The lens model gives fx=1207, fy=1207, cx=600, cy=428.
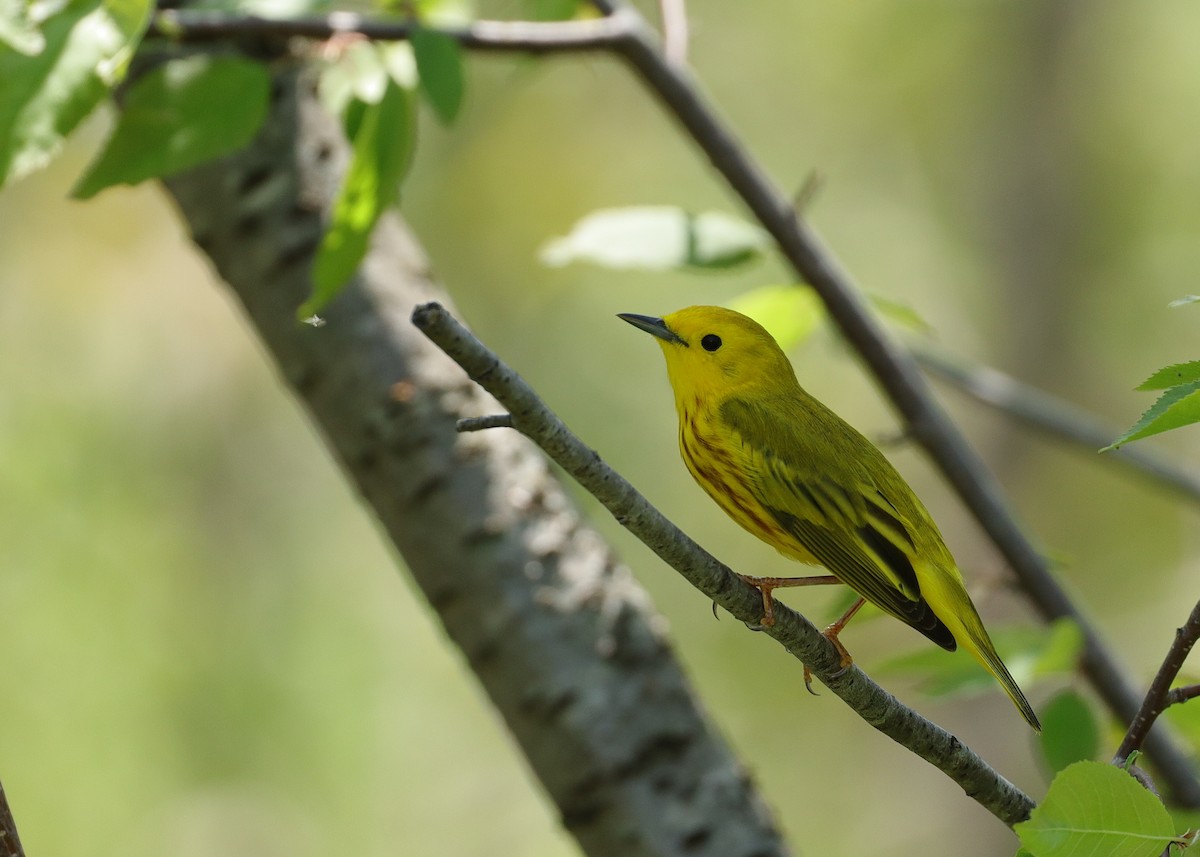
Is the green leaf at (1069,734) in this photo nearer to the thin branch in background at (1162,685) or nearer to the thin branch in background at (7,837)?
the thin branch in background at (1162,685)

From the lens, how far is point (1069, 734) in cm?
228

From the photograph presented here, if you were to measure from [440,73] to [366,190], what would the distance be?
257 mm

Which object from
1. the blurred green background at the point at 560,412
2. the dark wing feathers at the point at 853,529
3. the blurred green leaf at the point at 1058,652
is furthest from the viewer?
the blurred green background at the point at 560,412

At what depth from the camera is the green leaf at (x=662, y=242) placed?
101 inches

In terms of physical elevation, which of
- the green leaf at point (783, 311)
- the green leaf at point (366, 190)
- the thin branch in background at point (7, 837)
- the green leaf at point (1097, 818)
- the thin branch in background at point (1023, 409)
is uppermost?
the green leaf at point (366, 190)

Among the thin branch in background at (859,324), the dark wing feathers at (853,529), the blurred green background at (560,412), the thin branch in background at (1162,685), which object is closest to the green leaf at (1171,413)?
the thin branch in background at (1162,685)

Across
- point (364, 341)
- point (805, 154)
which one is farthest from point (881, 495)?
point (805, 154)

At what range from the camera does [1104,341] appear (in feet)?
29.4

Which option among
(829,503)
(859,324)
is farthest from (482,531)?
(859,324)

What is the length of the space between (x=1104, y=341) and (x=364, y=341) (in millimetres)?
7619

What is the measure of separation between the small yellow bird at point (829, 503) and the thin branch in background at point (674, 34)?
606mm

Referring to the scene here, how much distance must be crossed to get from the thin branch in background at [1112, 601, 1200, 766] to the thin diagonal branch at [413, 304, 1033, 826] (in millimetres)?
171

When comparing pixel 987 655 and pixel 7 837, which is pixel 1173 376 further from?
pixel 7 837

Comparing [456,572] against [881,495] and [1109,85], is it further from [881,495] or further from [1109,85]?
[1109,85]
